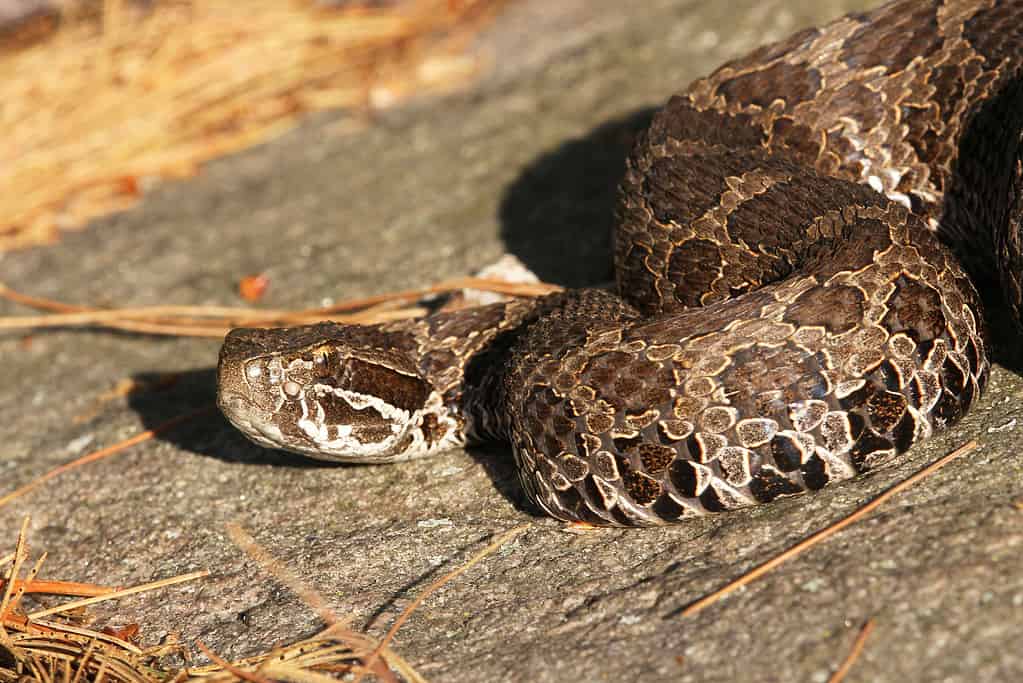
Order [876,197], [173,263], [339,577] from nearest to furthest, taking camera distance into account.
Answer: [339,577] → [876,197] → [173,263]

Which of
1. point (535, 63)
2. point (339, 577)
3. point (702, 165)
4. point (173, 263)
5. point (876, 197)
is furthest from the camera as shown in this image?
point (535, 63)

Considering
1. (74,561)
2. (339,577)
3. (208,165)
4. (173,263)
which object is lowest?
(339,577)

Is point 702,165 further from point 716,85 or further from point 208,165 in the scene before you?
point 208,165

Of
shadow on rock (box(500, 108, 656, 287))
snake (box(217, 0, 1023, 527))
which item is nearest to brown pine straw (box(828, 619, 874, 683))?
snake (box(217, 0, 1023, 527))

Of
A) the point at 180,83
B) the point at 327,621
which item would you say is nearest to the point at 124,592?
the point at 327,621

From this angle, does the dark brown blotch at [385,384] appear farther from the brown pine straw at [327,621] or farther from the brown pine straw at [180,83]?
the brown pine straw at [180,83]

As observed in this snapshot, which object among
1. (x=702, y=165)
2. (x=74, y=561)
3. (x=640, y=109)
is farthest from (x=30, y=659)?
(x=640, y=109)

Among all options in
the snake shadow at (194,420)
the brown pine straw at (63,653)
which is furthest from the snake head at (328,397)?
the brown pine straw at (63,653)

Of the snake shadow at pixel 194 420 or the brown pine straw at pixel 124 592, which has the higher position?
the snake shadow at pixel 194 420
